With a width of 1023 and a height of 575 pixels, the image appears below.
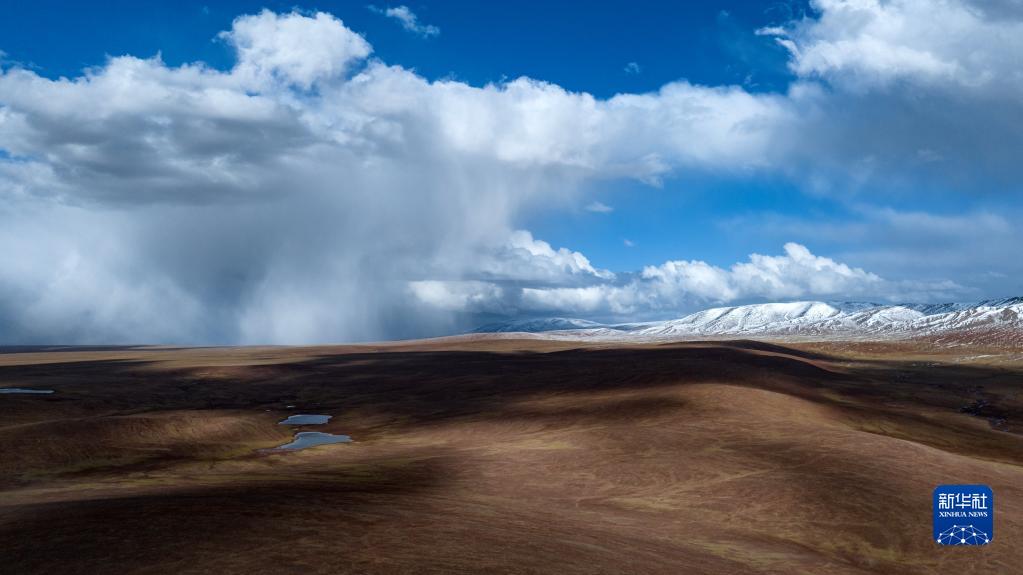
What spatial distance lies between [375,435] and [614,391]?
2731cm

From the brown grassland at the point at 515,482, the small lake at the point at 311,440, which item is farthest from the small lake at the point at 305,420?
the small lake at the point at 311,440

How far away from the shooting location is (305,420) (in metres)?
70.1

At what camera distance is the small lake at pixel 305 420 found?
67.6 meters

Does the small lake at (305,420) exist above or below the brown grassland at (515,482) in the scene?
below

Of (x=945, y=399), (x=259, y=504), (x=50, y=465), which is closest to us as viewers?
(x=259, y=504)

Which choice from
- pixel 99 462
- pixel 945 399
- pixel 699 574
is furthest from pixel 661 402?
pixel 945 399

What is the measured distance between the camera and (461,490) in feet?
112

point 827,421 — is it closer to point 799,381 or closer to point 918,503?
point 918,503

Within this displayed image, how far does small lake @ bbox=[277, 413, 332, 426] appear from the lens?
67.6 meters

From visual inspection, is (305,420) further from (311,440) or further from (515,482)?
(515,482)

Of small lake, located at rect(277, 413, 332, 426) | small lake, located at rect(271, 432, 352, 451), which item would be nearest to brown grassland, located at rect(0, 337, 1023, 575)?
small lake, located at rect(277, 413, 332, 426)

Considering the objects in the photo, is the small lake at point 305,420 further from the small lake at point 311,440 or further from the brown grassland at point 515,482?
the small lake at point 311,440

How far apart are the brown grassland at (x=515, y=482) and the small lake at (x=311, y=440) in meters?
1.85

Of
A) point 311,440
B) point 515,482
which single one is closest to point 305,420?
point 311,440
